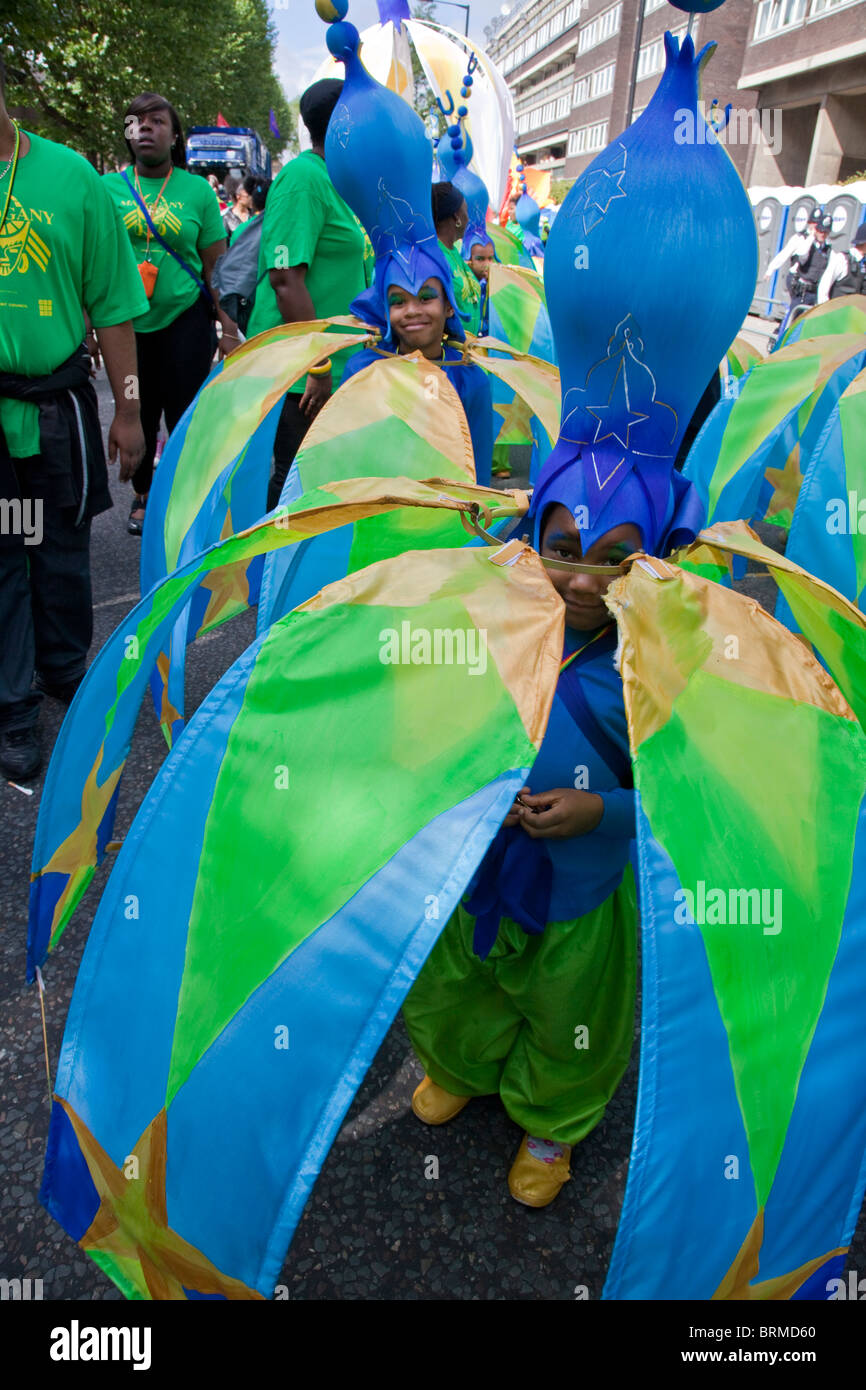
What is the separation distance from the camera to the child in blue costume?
130 centimetres

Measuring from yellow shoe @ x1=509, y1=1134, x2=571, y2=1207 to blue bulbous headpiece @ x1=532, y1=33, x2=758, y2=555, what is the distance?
1153 millimetres

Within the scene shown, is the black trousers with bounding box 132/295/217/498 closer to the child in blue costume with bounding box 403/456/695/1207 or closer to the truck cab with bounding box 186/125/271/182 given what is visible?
the child in blue costume with bounding box 403/456/695/1207

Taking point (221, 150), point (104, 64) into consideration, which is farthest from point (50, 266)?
point (221, 150)

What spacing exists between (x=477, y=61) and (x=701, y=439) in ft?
17.2

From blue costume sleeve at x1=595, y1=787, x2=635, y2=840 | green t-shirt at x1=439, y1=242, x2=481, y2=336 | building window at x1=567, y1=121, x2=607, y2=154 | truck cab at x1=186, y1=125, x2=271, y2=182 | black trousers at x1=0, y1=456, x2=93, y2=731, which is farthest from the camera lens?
building window at x1=567, y1=121, x2=607, y2=154

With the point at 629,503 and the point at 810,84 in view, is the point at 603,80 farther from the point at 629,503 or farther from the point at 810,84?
the point at 629,503

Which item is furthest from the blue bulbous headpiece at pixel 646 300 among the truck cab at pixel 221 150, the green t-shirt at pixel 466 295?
the truck cab at pixel 221 150

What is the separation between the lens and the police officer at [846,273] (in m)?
9.39

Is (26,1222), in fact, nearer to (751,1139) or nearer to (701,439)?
(751,1139)

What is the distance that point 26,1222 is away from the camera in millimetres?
1595

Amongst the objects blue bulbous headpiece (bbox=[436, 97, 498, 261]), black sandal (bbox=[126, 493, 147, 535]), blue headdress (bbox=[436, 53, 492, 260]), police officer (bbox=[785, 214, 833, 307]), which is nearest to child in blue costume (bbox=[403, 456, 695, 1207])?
black sandal (bbox=[126, 493, 147, 535])

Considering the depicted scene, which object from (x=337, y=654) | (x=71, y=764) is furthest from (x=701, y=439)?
(x=71, y=764)

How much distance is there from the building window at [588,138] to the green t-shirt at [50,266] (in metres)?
45.8

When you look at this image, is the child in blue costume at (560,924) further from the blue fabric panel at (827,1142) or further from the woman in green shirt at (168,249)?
the woman in green shirt at (168,249)
